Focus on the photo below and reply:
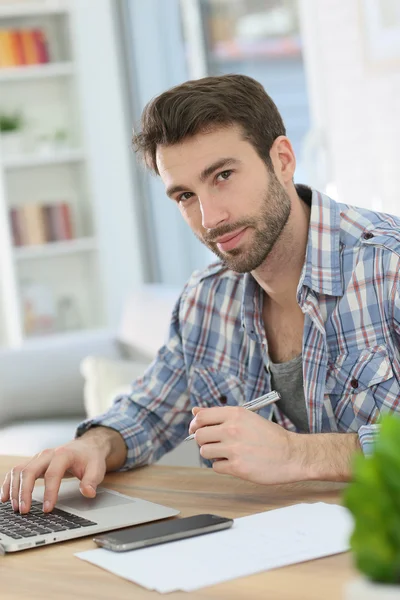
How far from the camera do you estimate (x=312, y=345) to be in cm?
157

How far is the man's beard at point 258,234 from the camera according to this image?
1.63 m

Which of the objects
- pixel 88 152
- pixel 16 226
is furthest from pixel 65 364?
pixel 88 152

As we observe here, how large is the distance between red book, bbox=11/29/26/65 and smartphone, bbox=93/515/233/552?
449 cm

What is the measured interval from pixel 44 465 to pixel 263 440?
37 cm

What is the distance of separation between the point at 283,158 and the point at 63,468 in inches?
26.9

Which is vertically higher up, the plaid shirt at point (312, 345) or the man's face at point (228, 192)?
the man's face at point (228, 192)

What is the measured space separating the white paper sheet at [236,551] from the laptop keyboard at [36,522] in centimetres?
13

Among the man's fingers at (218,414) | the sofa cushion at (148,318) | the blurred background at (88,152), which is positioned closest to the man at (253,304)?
the man's fingers at (218,414)

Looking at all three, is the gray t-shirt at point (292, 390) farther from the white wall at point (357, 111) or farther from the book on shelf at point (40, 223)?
the book on shelf at point (40, 223)

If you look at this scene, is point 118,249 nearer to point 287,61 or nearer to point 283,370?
point 287,61

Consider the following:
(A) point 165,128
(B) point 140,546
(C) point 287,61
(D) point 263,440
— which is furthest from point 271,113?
(C) point 287,61

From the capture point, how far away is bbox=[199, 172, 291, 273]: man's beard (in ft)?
5.35

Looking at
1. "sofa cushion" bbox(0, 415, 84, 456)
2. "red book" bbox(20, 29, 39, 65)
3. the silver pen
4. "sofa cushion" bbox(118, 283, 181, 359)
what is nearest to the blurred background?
"red book" bbox(20, 29, 39, 65)

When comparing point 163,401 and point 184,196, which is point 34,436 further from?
point 184,196
